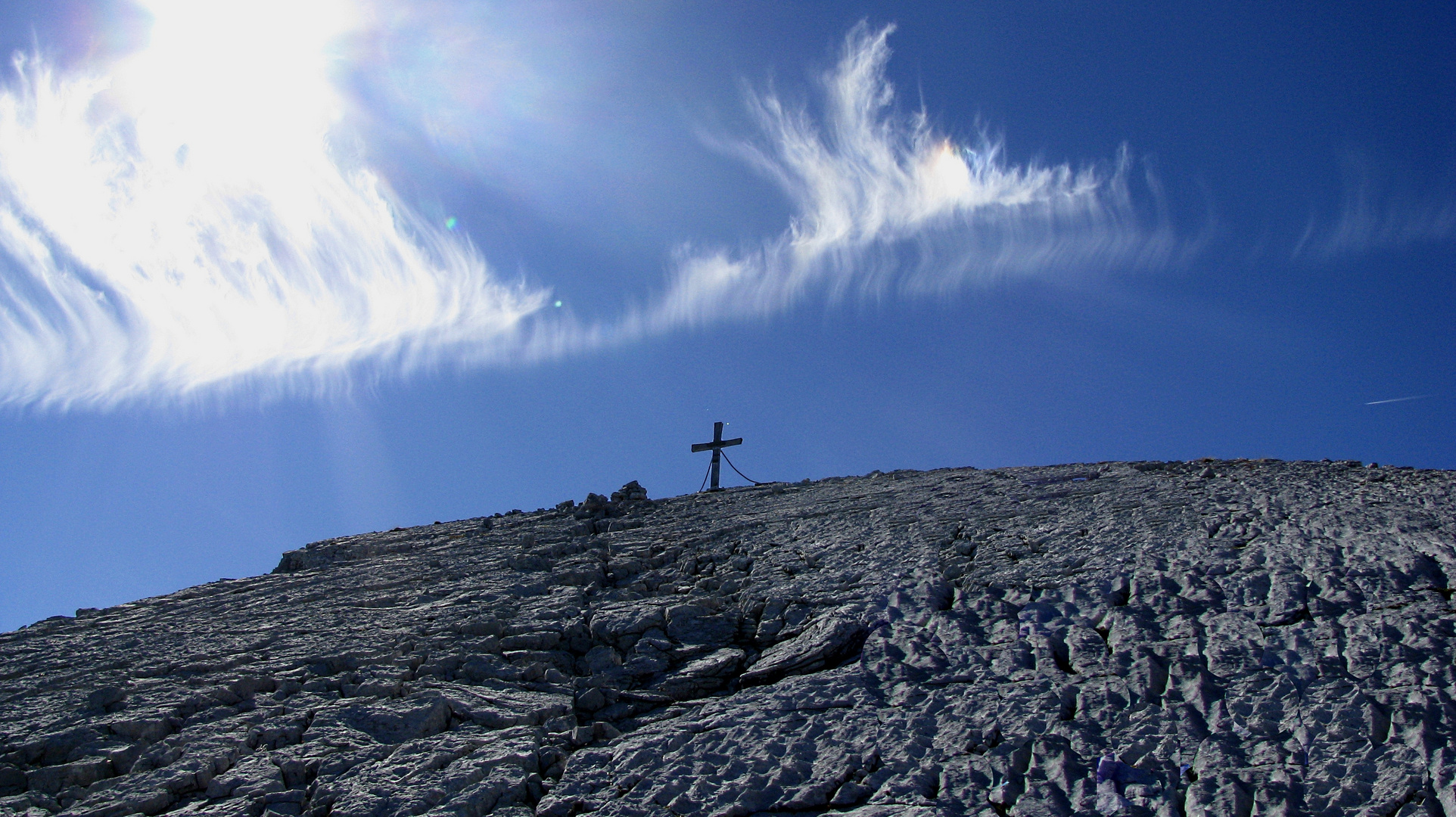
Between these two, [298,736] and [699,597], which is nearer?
[298,736]

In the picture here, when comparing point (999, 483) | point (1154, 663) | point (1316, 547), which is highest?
point (999, 483)

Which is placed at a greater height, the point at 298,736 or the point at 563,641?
the point at 563,641

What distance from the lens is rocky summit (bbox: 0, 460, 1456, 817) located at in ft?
15.3

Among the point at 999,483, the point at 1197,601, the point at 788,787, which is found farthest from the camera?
the point at 999,483

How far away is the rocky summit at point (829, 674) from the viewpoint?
15.3 feet

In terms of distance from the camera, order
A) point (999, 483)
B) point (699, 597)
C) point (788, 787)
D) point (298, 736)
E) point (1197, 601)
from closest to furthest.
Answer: point (788, 787)
point (298, 736)
point (1197, 601)
point (699, 597)
point (999, 483)

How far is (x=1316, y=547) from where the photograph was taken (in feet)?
21.8

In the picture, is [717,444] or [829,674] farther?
[717,444]

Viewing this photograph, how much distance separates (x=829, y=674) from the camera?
5.87m

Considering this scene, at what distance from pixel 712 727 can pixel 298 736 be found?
2598 mm

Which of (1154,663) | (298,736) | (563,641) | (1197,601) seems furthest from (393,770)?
(1197,601)

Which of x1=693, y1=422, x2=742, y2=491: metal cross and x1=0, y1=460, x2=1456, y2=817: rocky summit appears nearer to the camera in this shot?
x1=0, y1=460, x2=1456, y2=817: rocky summit

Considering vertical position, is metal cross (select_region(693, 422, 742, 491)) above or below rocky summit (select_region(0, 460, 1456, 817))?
above

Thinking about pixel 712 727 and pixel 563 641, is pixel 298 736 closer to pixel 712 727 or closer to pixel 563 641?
pixel 563 641
